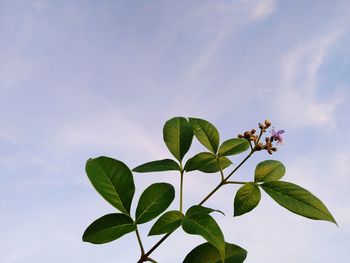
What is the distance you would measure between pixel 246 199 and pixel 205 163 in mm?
283

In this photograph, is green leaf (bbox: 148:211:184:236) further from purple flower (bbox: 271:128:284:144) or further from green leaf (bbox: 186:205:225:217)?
purple flower (bbox: 271:128:284:144)

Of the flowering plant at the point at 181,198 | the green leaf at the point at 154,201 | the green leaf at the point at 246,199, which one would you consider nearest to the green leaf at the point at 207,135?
the flowering plant at the point at 181,198

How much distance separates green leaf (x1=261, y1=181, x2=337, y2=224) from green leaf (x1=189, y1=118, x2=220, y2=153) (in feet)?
1.40

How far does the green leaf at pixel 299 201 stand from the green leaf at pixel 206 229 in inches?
16.5

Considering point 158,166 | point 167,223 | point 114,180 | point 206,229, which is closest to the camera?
point 206,229

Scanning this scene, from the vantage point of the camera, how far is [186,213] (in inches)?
69.2

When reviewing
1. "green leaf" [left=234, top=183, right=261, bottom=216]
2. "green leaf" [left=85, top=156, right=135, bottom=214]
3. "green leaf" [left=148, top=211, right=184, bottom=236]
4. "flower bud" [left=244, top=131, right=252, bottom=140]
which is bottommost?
"green leaf" [left=148, top=211, right=184, bottom=236]

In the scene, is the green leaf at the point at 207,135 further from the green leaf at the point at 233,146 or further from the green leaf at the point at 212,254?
the green leaf at the point at 212,254

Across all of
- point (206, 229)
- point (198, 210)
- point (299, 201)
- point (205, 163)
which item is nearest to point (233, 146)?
point (205, 163)

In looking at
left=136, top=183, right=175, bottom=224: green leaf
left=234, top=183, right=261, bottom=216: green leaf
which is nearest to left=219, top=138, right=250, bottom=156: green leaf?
left=234, top=183, right=261, bottom=216: green leaf

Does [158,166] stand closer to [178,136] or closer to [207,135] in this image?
[178,136]

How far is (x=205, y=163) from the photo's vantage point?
7.15 feet

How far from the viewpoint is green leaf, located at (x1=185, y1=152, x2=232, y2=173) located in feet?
7.08

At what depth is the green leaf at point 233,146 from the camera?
7.39 ft
